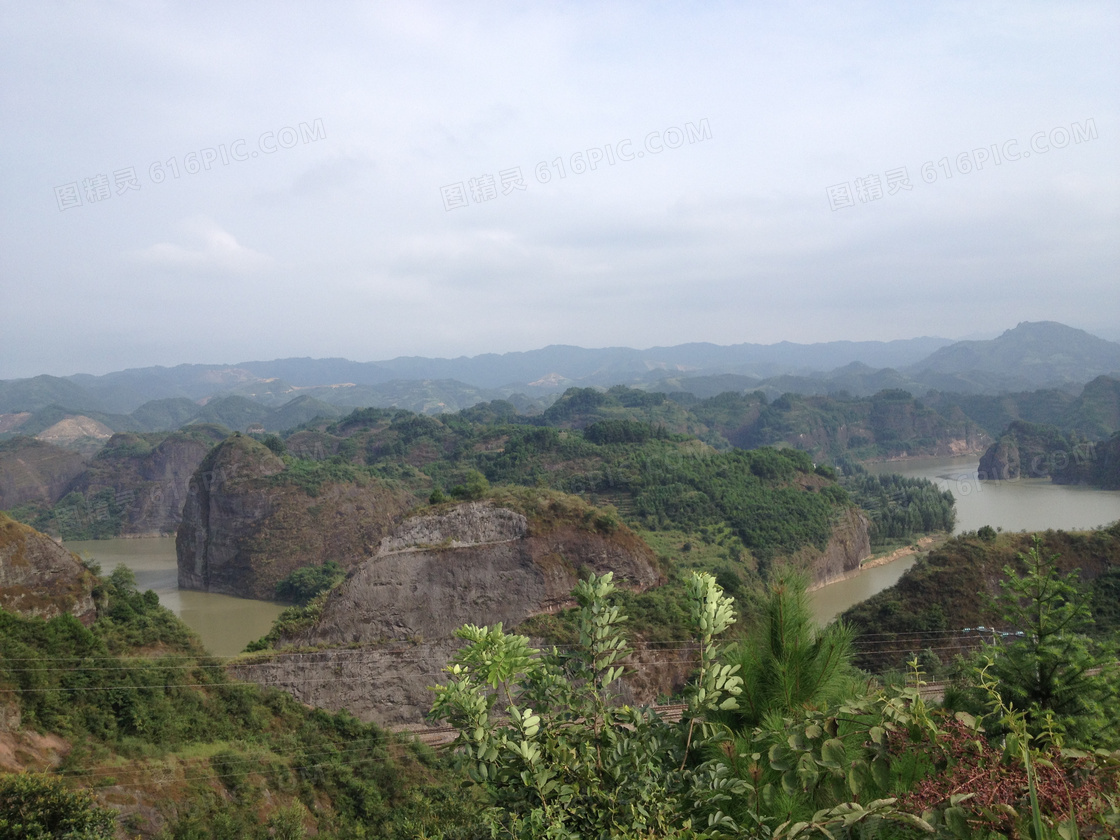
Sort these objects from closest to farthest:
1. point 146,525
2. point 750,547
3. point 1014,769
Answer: point 1014,769, point 750,547, point 146,525

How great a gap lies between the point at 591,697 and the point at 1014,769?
4.54 feet

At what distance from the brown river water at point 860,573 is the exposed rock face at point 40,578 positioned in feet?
20.9

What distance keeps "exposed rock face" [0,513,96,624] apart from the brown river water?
6360 mm

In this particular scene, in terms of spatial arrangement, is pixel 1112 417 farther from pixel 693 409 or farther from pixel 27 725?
pixel 27 725

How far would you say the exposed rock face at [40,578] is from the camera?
19.1 meters

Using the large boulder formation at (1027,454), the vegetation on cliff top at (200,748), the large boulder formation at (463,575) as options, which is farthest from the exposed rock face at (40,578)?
the large boulder formation at (1027,454)

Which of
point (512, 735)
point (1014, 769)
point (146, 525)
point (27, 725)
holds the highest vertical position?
point (1014, 769)

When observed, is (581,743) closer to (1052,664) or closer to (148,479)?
(1052,664)

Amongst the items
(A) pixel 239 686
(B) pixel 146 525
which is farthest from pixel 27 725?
(B) pixel 146 525

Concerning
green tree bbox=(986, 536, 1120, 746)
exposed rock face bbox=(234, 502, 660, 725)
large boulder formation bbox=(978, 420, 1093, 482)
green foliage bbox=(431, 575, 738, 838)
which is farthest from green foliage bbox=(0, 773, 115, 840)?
large boulder formation bbox=(978, 420, 1093, 482)

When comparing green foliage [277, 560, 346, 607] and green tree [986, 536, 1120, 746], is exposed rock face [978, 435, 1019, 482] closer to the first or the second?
green foliage [277, 560, 346, 607]

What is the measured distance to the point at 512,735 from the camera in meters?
2.44

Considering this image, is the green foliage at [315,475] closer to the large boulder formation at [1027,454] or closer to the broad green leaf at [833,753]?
the broad green leaf at [833,753]

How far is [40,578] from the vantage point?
65.6 feet
